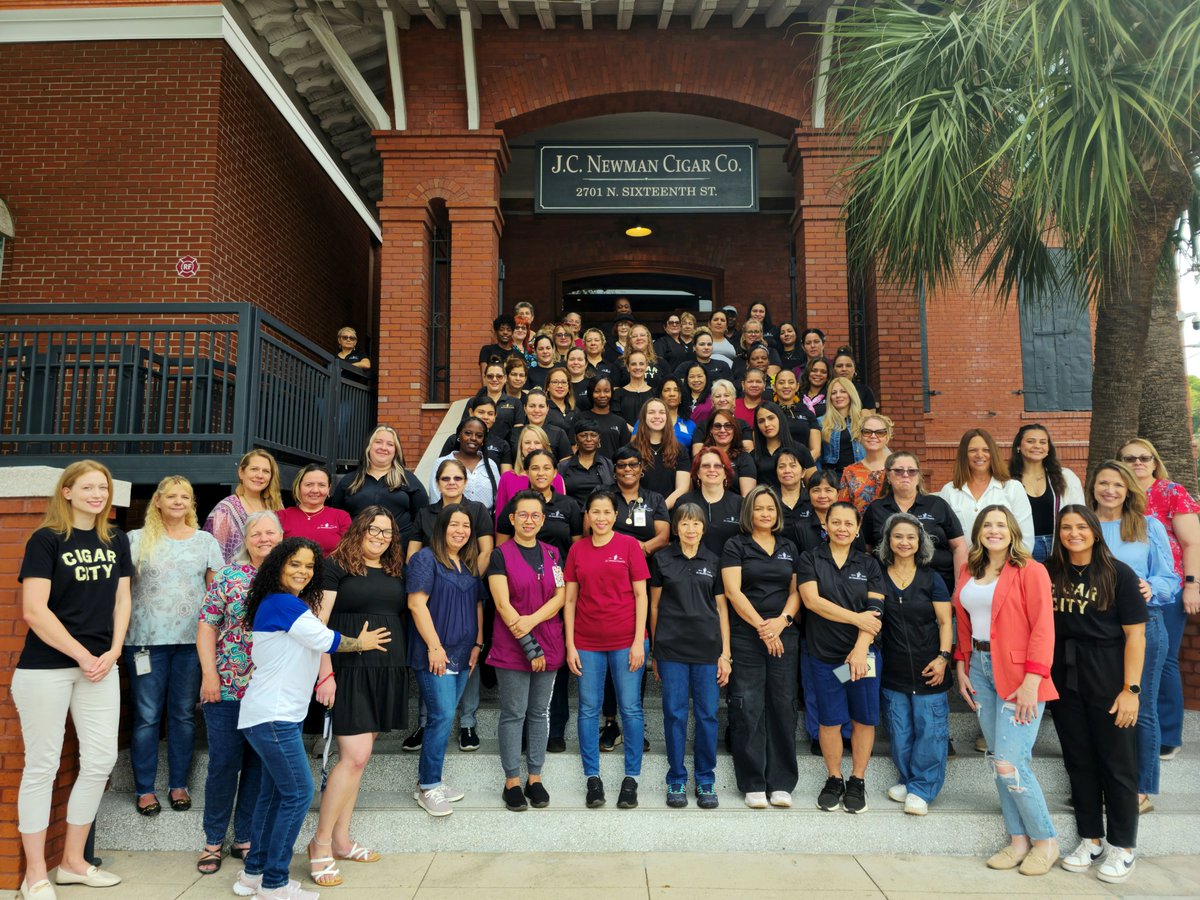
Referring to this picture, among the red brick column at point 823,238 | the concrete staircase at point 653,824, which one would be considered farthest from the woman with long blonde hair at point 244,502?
the red brick column at point 823,238

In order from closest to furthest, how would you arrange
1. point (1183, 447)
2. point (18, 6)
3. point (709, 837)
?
point (709, 837) < point (1183, 447) < point (18, 6)

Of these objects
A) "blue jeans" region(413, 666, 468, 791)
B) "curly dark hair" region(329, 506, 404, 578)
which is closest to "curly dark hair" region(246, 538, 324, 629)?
"curly dark hair" region(329, 506, 404, 578)

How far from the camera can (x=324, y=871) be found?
420cm

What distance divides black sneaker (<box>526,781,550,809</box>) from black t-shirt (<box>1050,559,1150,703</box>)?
2855mm

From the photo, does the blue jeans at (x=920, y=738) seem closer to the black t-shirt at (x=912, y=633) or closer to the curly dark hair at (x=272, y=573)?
the black t-shirt at (x=912, y=633)

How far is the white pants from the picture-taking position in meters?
4.09

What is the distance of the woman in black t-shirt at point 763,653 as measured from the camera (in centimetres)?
487

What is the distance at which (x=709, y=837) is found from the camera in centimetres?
464

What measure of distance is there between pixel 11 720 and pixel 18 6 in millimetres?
8272

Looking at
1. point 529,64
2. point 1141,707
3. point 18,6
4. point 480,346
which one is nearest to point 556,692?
point 1141,707

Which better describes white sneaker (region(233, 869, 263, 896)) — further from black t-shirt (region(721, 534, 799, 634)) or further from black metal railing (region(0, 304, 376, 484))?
black metal railing (region(0, 304, 376, 484))

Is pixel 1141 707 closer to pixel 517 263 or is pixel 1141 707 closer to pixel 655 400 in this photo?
pixel 655 400

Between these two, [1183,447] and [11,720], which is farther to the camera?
[1183,447]

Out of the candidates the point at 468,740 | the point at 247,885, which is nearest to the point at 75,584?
the point at 247,885
